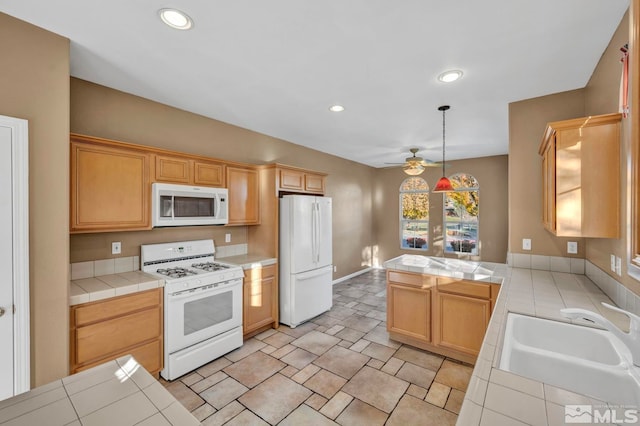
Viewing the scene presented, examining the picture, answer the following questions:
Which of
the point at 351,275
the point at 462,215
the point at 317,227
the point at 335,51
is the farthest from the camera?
the point at 351,275

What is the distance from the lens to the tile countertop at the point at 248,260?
11.1 ft

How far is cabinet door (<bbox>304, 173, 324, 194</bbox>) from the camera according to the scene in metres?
4.27

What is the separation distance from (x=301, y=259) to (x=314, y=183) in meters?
1.25

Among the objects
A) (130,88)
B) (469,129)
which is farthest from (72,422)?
(469,129)

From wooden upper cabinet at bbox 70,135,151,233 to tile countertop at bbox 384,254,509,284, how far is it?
2.65m

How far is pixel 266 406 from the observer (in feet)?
7.41

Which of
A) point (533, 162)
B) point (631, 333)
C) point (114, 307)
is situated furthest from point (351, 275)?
point (631, 333)

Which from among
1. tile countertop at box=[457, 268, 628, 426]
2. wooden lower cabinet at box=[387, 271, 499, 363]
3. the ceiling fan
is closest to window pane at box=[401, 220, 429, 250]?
the ceiling fan

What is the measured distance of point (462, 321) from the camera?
283 cm

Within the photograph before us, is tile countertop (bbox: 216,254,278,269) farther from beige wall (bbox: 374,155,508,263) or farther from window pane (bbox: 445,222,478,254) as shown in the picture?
window pane (bbox: 445,222,478,254)

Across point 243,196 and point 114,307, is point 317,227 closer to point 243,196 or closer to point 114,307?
point 243,196

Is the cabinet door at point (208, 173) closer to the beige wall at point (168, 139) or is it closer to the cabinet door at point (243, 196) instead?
the cabinet door at point (243, 196)

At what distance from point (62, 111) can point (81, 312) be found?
4.80 feet

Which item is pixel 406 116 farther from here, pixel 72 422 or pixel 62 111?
pixel 72 422
